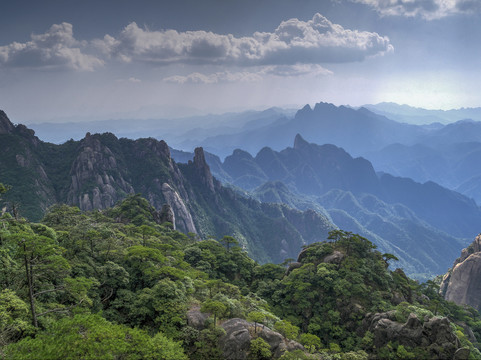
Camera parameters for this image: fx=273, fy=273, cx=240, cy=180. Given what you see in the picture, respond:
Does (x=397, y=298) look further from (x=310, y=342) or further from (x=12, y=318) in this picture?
(x=12, y=318)

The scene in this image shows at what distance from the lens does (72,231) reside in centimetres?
3616

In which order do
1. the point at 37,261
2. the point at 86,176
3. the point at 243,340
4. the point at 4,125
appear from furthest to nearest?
the point at 4,125 < the point at 86,176 < the point at 243,340 < the point at 37,261

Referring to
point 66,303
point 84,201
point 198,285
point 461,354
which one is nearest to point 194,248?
point 198,285

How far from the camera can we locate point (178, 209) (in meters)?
171

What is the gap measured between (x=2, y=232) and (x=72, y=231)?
438 inches

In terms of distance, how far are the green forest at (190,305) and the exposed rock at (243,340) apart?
12cm

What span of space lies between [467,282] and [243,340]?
103 metres

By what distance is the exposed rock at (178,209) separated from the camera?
542 feet

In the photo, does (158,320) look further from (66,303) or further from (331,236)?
(331,236)

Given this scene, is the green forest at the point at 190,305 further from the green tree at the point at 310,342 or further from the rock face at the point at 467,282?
the rock face at the point at 467,282

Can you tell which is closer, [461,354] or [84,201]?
[461,354]

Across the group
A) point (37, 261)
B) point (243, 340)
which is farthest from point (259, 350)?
point (37, 261)

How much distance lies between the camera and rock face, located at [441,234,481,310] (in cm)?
8962

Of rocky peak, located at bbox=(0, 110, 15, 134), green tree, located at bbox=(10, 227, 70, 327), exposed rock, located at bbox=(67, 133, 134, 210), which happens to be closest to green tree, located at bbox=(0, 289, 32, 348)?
green tree, located at bbox=(10, 227, 70, 327)
